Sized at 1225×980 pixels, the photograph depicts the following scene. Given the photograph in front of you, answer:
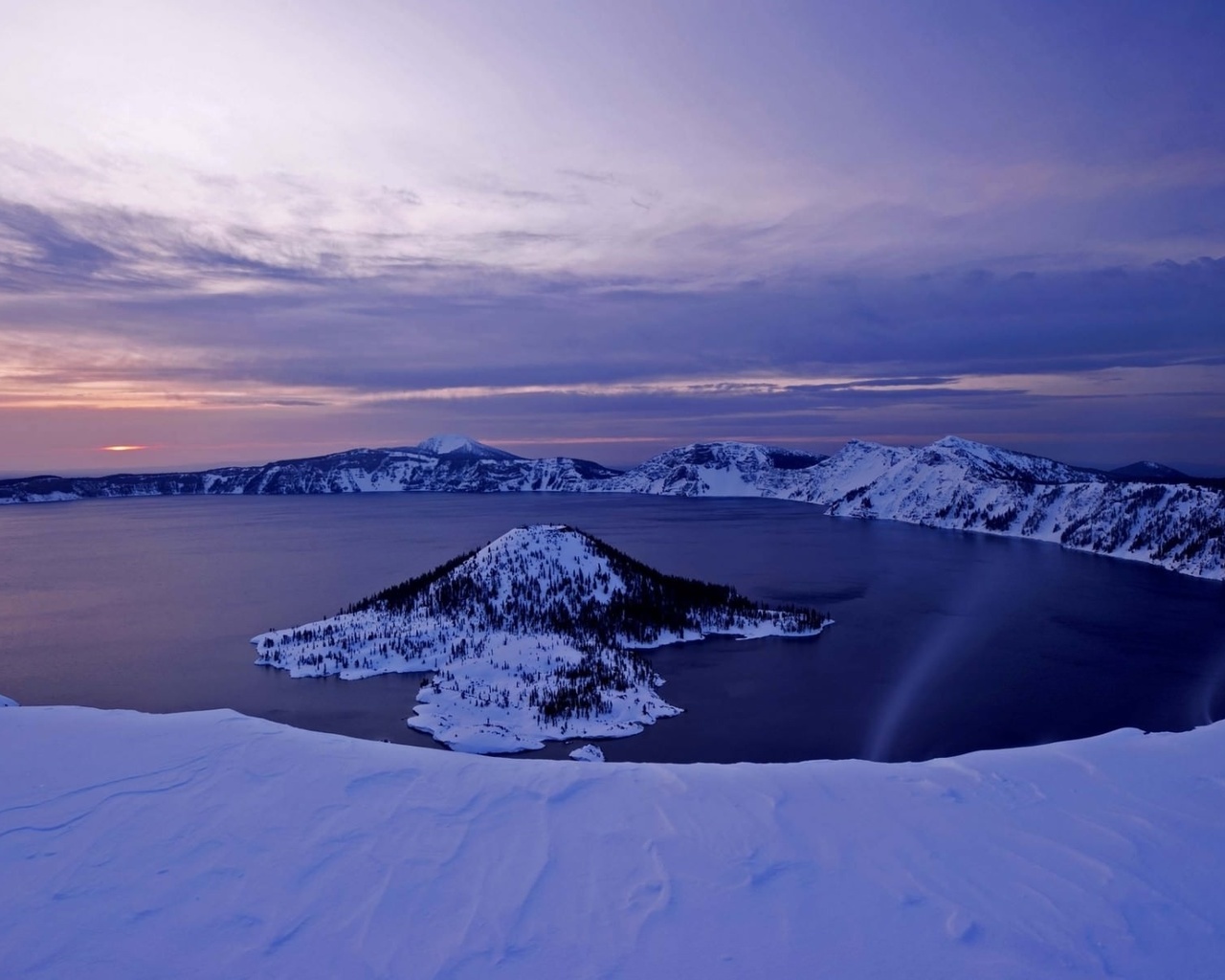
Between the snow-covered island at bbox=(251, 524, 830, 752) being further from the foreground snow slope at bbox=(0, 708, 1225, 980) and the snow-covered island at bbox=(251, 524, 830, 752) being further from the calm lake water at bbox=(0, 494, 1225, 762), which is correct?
the foreground snow slope at bbox=(0, 708, 1225, 980)

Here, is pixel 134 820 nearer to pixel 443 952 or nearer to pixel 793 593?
pixel 443 952

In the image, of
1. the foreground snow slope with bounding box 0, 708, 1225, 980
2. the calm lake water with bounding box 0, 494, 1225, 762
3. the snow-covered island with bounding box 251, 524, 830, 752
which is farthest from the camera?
the snow-covered island with bounding box 251, 524, 830, 752

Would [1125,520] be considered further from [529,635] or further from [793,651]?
[529,635]

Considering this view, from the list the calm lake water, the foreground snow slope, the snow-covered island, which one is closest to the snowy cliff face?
the calm lake water

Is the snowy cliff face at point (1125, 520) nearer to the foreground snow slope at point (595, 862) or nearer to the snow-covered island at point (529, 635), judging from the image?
the snow-covered island at point (529, 635)

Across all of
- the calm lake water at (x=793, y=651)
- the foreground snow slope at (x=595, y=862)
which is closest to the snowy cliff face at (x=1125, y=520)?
the calm lake water at (x=793, y=651)

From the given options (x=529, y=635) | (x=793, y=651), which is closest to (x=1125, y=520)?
(x=793, y=651)
